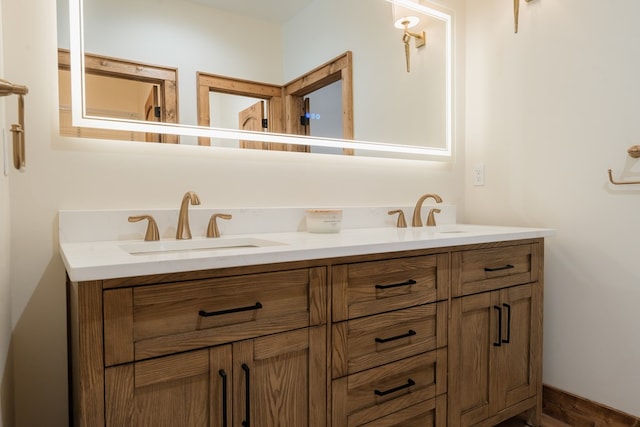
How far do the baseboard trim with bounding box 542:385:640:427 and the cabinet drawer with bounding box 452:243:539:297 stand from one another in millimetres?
565

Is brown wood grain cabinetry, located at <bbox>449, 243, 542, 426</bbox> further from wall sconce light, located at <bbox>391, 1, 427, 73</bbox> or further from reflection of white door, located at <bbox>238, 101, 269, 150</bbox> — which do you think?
wall sconce light, located at <bbox>391, 1, 427, 73</bbox>

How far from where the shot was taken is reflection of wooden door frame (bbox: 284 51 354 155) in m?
1.63

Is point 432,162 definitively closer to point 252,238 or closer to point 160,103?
point 252,238

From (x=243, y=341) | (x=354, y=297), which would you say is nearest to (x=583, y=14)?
(x=354, y=297)

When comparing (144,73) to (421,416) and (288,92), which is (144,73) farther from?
(421,416)

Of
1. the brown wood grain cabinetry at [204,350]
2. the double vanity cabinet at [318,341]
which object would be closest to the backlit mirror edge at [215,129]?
the double vanity cabinet at [318,341]

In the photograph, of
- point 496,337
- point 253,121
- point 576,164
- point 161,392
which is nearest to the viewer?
point 161,392

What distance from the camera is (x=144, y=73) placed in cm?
134

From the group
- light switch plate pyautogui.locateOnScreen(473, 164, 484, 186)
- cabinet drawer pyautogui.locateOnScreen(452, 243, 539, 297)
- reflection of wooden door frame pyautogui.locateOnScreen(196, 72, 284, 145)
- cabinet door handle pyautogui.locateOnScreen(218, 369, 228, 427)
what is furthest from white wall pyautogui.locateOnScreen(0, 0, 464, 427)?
light switch plate pyautogui.locateOnScreen(473, 164, 484, 186)

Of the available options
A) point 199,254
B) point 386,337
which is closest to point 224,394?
point 199,254

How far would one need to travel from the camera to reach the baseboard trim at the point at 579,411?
153 cm

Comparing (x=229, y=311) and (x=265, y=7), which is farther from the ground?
(x=265, y=7)

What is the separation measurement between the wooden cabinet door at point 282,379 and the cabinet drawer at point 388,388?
0.22ft

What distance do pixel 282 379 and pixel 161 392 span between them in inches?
11.3
